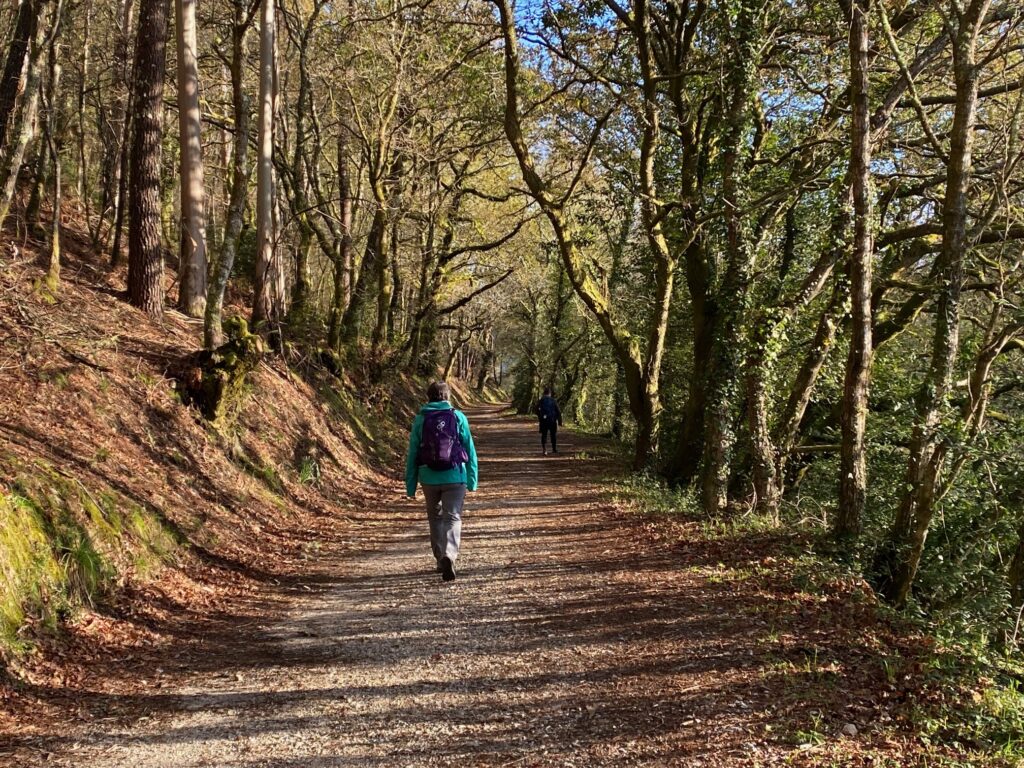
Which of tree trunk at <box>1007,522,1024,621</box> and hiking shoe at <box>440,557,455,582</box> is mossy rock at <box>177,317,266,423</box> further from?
tree trunk at <box>1007,522,1024,621</box>

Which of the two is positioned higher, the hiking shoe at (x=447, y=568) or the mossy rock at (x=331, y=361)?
the mossy rock at (x=331, y=361)

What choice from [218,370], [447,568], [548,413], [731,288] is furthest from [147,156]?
[548,413]

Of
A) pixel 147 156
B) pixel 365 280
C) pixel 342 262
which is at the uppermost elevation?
pixel 147 156

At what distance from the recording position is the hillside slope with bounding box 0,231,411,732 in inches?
195

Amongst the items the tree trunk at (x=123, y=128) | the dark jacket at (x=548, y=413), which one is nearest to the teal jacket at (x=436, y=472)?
the tree trunk at (x=123, y=128)

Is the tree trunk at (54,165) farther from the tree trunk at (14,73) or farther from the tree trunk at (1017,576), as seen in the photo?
the tree trunk at (1017,576)

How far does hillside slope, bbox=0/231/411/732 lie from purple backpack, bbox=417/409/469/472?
7.27ft

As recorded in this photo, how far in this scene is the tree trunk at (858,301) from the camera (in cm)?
737

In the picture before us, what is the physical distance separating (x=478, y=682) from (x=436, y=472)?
2391 mm

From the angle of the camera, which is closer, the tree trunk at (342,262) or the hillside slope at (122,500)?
the hillside slope at (122,500)

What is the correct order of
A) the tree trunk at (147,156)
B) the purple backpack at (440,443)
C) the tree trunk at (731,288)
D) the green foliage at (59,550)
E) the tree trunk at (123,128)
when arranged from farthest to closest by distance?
1. the tree trunk at (123,128)
2. the tree trunk at (147,156)
3. the tree trunk at (731,288)
4. the purple backpack at (440,443)
5. the green foliage at (59,550)

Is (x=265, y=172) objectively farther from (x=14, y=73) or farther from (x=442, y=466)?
(x=442, y=466)

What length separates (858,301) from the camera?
24.4 ft

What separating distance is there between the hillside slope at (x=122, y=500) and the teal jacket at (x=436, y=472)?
1.96m
